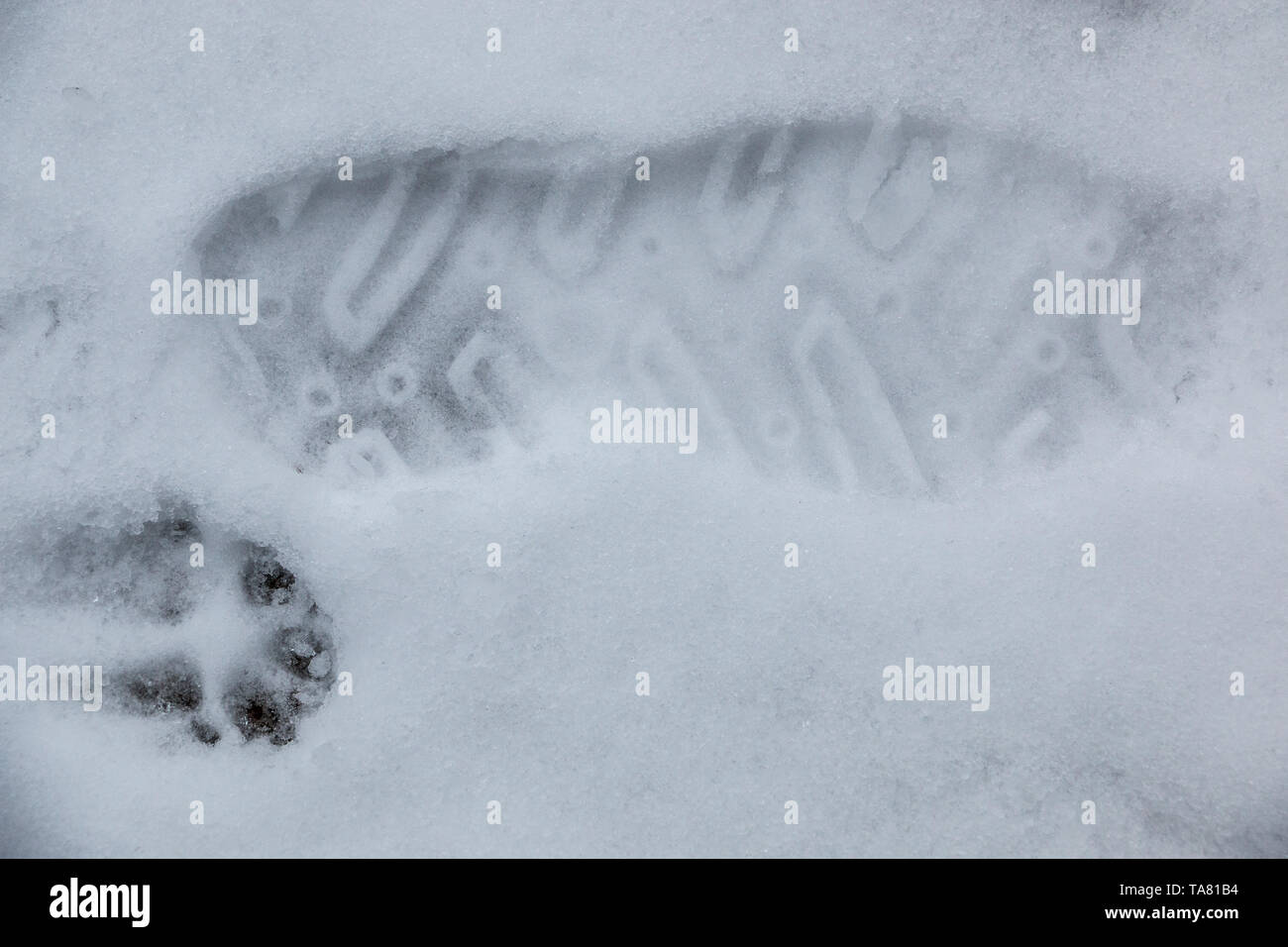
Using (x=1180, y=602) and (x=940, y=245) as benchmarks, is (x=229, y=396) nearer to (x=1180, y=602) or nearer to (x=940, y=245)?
(x=940, y=245)

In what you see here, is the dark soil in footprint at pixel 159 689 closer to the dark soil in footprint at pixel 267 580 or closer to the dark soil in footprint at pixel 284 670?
the dark soil in footprint at pixel 284 670

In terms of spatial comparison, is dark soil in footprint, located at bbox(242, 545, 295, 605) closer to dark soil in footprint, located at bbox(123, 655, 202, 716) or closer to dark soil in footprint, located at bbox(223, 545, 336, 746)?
dark soil in footprint, located at bbox(223, 545, 336, 746)

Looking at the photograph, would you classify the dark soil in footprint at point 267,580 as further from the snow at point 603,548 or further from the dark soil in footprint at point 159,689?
the dark soil in footprint at point 159,689

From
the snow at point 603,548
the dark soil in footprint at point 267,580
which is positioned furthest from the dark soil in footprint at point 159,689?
the dark soil in footprint at point 267,580

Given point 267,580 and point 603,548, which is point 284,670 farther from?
point 603,548

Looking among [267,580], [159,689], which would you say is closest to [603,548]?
Result: [267,580]

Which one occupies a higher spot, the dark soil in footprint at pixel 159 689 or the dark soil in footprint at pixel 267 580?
the dark soil in footprint at pixel 267 580

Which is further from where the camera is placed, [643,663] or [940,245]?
[940,245]

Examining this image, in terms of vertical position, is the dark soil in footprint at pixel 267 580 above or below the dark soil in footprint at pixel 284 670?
above

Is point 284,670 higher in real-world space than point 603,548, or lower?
lower

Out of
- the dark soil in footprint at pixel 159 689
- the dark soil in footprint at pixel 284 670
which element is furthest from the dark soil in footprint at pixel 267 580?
the dark soil in footprint at pixel 159 689
